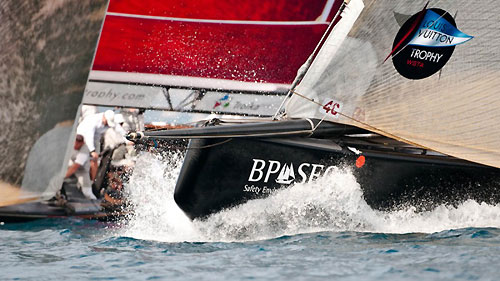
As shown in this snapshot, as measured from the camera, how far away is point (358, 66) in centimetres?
483

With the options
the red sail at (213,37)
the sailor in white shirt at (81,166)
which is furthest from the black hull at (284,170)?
the sailor in white shirt at (81,166)

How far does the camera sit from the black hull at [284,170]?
479 cm

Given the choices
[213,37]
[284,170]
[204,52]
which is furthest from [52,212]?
[284,170]

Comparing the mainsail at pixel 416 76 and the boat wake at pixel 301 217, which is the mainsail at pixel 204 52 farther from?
the boat wake at pixel 301 217

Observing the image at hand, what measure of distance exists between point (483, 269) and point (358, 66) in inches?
71.4

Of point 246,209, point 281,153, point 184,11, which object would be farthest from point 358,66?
point 184,11

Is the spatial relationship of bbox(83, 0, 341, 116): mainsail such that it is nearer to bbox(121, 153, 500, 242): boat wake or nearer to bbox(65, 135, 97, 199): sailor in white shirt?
bbox(65, 135, 97, 199): sailor in white shirt

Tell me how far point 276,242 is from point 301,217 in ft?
1.46

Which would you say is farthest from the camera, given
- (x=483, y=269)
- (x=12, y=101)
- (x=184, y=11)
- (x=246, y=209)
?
(x=184, y=11)

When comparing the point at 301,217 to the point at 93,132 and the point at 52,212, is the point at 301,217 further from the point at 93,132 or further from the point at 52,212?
the point at 93,132

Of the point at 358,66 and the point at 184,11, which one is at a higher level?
the point at 184,11

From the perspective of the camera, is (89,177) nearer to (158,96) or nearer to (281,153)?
(158,96)

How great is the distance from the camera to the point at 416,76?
4918mm

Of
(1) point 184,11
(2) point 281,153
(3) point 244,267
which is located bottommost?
(3) point 244,267
